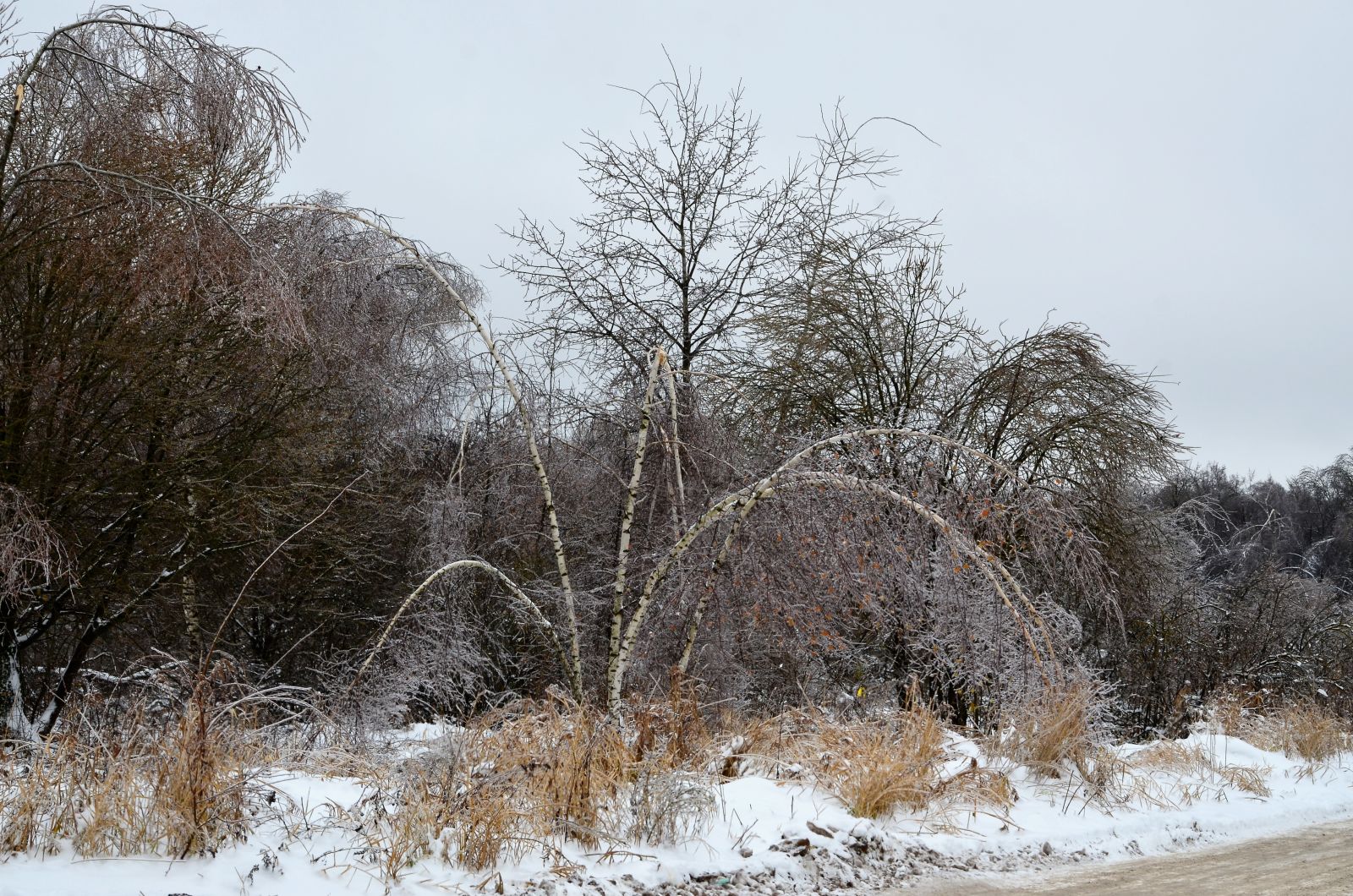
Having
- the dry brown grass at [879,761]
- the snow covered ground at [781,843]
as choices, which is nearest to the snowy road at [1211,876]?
the snow covered ground at [781,843]

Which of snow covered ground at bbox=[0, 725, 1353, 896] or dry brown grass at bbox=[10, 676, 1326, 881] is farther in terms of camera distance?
dry brown grass at bbox=[10, 676, 1326, 881]

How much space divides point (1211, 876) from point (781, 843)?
2131 millimetres

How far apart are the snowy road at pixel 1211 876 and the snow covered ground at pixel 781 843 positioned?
219 mm

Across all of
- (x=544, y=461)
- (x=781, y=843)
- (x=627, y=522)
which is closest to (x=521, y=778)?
(x=781, y=843)

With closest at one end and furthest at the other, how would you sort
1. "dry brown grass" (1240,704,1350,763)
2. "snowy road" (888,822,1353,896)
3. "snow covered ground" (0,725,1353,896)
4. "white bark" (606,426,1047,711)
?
"snow covered ground" (0,725,1353,896) < "snowy road" (888,822,1353,896) < "white bark" (606,426,1047,711) < "dry brown grass" (1240,704,1350,763)

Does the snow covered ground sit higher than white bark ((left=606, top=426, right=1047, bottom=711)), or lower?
lower

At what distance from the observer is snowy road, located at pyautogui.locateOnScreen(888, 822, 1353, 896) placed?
4.76 meters

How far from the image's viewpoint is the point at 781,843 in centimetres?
497

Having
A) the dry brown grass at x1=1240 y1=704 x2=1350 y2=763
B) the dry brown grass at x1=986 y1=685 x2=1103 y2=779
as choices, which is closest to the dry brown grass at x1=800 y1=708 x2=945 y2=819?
the dry brown grass at x1=986 y1=685 x2=1103 y2=779

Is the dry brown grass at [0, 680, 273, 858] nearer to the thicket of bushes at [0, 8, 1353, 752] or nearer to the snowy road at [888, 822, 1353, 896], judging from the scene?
the thicket of bushes at [0, 8, 1353, 752]

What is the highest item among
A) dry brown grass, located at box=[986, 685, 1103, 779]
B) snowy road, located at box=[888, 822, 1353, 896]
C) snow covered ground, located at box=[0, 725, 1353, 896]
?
dry brown grass, located at box=[986, 685, 1103, 779]

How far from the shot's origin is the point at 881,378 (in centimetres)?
1223

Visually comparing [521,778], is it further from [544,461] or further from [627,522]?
[544,461]

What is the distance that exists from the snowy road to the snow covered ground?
22cm
